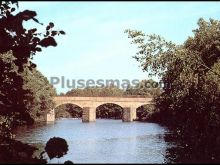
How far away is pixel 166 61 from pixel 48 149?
17.2m

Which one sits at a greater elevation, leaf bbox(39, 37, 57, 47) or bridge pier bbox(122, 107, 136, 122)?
leaf bbox(39, 37, 57, 47)

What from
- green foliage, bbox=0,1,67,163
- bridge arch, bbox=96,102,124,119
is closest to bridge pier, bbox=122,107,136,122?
bridge arch, bbox=96,102,124,119

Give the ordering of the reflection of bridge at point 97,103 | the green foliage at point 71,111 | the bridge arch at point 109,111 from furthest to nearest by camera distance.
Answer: the green foliage at point 71,111 < the bridge arch at point 109,111 < the reflection of bridge at point 97,103

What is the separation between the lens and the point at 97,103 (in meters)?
92.2

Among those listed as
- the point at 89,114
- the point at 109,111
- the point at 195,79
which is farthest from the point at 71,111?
the point at 195,79

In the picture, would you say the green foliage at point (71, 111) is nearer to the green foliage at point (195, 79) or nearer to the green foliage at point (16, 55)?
the green foliage at point (195, 79)

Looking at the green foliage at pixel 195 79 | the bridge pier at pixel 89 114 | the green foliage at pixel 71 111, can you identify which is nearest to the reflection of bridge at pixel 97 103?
the bridge pier at pixel 89 114

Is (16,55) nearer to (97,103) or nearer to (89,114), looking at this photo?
(89,114)

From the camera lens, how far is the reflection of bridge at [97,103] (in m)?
90.0

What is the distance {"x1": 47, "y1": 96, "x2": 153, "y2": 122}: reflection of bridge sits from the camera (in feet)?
295

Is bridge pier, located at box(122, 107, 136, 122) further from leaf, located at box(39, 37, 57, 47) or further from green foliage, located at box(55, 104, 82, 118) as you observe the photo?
leaf, located at box(39, 37, 57, 47)

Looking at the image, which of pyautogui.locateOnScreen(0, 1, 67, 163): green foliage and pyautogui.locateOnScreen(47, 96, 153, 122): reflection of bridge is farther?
pyautogui.locateOnScreen(47, 96, 153, 122): reflection of bridge

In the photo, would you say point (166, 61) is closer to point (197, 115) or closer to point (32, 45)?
point (197, 115)

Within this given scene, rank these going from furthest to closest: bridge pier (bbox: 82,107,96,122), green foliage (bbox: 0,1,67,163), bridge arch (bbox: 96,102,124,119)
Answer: bridge arch (bbox: 96,102,124,119) < bridge pier (bbox: 82,107,96,122) < green foliage (bbox: 0,1,67,163)
